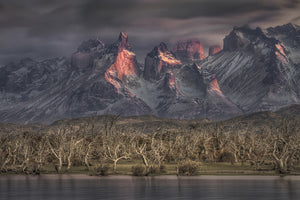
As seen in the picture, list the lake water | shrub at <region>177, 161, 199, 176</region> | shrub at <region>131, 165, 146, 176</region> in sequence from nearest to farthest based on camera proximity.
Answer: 1. the lake water
2. shrub at <region>131, 165, 146, 176</region>
3. shrub at <region>177, 161, 199, 176</region>

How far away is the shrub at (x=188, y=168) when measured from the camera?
344 ft

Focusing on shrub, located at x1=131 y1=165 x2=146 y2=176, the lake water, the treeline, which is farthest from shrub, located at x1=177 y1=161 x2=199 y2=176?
shrub, located at x1=131 y1=165 x2=146 y2=176

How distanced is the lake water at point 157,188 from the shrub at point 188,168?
7.68m

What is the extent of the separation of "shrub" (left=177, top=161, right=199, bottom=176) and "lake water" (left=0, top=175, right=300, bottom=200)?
7.68 metres

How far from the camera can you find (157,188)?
77.4 m

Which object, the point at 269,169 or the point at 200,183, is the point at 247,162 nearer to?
the point at 269,169

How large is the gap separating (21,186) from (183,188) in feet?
93.9

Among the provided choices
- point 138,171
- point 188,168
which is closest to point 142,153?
point 138,171

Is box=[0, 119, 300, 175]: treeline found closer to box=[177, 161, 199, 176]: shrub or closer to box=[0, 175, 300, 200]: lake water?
box=[177, 161, 199, 176]: shrub

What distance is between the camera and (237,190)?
73812 millimetres

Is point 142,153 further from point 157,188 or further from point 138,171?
point 157,188

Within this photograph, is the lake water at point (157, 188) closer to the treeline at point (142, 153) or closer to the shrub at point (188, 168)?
the shrub at point (188, 168)

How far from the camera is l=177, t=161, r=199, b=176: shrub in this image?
105m

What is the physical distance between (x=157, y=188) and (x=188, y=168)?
2876 centimetres
